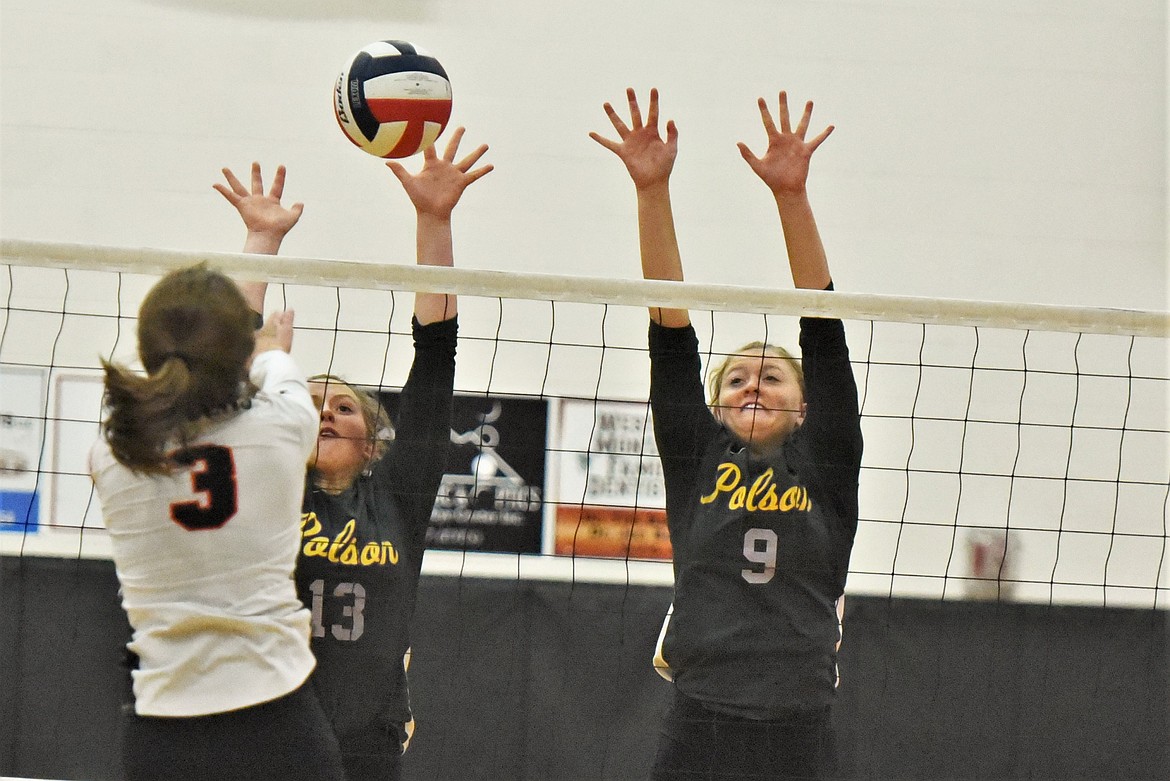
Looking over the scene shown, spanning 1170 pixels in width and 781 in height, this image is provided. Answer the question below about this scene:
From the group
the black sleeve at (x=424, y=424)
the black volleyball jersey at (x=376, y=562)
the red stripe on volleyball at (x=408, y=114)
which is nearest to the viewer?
the black volleyball jersey at (x=376, y=562)

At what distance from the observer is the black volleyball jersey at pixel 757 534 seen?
8.46 ft

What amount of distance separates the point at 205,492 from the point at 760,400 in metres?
1.46

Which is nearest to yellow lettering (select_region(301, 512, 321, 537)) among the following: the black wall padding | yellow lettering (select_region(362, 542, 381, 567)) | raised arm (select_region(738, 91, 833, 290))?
yellow lettering (select_region(362, 542, 381, 567))

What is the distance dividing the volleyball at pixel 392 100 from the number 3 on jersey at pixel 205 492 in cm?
152

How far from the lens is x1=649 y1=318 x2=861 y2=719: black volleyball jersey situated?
8.46 feet

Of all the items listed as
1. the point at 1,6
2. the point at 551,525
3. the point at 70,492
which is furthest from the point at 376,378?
the point at 1,6

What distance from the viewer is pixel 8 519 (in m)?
5.45

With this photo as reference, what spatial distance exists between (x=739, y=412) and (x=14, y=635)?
12.0 feet

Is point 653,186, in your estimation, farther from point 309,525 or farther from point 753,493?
point 309,525

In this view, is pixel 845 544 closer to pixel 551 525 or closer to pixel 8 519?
pixel 551 525

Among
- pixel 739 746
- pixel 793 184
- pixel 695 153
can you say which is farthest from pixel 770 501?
pixel 695 153

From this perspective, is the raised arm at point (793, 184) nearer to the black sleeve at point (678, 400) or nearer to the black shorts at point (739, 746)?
the black sleeve at point (678, 400)

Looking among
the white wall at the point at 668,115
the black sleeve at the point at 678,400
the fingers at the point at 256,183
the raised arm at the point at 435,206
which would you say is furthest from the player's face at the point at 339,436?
the white wall at the point at 668,115

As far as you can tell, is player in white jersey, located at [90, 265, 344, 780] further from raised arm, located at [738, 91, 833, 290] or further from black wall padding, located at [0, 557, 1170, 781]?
black wall padding, located at [0, 557, 1170, 781]
